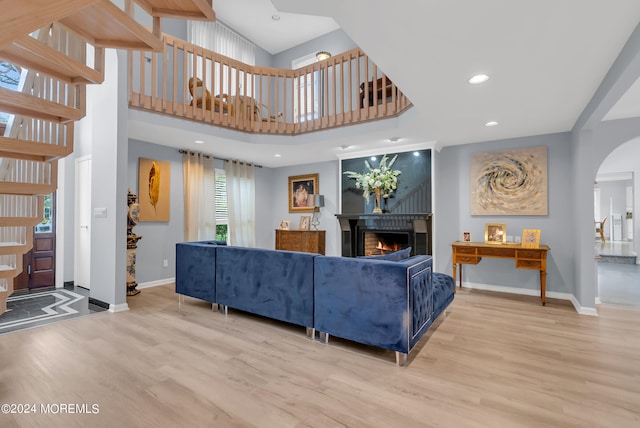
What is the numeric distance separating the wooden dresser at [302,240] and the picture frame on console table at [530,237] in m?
3.47

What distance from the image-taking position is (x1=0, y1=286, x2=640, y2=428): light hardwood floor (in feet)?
5.83

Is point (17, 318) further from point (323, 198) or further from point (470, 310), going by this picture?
point (470, 310)

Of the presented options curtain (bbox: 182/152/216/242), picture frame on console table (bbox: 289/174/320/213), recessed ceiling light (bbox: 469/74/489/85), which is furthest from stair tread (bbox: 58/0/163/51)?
picture frame on console table (bbox: 289/174/320/213)

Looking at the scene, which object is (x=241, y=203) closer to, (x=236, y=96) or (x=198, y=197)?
(x=198, y=197)

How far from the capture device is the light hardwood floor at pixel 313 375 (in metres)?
1.78

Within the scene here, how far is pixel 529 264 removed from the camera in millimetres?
4066

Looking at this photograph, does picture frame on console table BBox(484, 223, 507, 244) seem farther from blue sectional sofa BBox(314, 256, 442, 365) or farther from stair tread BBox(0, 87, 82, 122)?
stair tread BBox(0, 87, 82, 122)

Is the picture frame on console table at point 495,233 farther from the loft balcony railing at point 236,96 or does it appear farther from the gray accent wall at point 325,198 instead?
the gray accent wall at point 325,198

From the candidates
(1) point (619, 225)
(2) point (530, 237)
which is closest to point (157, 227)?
(2) point (530, 237)

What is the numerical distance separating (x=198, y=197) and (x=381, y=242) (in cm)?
348

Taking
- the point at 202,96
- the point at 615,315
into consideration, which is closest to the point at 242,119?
the point at 202,96

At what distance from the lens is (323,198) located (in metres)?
6.42

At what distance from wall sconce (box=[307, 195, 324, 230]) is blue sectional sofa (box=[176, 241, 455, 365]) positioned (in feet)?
9.88

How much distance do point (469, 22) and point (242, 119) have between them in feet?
12.1
